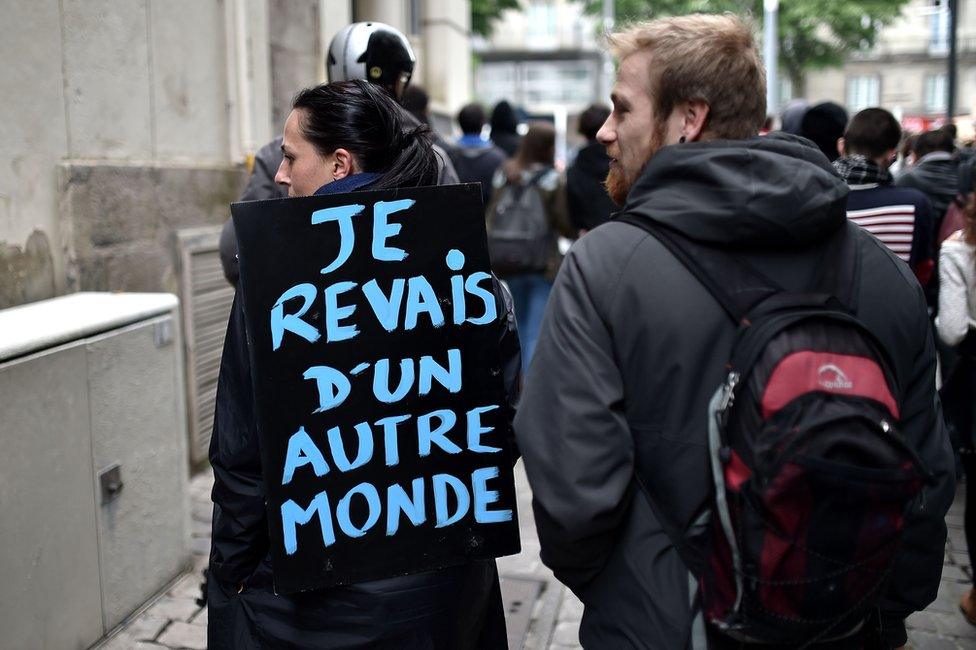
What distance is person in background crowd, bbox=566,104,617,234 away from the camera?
6.14 meters

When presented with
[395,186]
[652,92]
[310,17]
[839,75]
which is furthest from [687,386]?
[839,75]

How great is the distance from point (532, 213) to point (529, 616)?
319cm

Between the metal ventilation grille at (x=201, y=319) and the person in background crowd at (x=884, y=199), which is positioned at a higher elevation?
the person in background crowd at (x=884, y=199)

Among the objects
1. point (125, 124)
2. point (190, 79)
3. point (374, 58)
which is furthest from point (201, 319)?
point (374, 58)

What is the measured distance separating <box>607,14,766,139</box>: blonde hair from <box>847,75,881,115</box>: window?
162 ft

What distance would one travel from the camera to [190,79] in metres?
5.51

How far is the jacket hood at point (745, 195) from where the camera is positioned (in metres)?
1.66

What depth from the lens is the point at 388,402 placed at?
204cm

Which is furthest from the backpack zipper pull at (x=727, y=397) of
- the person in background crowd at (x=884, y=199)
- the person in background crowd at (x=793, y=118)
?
the person in background crowd at (x=793, y=118)

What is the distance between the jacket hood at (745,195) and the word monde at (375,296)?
504 millimetres

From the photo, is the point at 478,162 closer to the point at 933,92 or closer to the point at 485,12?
the point at 485,12

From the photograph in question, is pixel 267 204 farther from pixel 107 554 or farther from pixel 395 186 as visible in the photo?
pixel 107 554

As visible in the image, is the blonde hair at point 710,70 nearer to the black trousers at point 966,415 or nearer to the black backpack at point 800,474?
the black backpack at point 800,474

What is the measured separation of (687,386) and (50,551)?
243 centimetres
